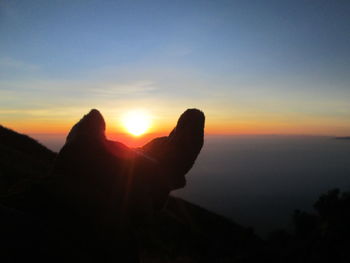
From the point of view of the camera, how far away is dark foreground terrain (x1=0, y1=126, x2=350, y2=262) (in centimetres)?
468

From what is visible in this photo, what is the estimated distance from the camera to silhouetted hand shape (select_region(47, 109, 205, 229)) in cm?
640

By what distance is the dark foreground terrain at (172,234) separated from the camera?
468 cm

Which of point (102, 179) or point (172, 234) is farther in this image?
point (172, 234)

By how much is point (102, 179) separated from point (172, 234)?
1072 inches

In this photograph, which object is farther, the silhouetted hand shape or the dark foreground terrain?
the silhouetted hand shape

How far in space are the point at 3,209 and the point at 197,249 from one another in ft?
96.8

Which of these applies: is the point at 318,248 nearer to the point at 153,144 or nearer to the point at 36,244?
the point at 153,144

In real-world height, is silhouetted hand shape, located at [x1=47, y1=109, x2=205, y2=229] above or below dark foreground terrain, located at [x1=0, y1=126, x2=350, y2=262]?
above

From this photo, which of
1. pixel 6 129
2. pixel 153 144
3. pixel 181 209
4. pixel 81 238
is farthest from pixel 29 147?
pixel 81 238

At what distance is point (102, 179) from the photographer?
7.10m

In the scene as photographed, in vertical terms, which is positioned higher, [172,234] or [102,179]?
[102,179]

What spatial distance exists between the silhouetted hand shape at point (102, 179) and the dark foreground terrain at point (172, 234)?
0.63 metres

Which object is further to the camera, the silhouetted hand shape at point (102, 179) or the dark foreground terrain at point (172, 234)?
the silhouetted hand shape at point (102, 179)

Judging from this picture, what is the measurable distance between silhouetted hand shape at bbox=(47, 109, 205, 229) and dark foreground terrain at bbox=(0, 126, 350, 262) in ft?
2.06
